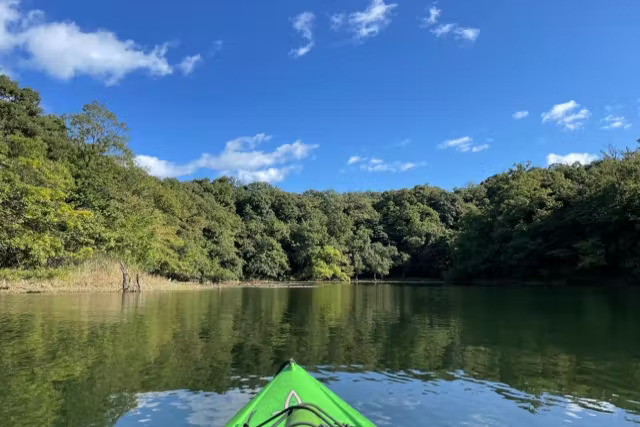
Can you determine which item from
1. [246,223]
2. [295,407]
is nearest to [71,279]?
[295,407]

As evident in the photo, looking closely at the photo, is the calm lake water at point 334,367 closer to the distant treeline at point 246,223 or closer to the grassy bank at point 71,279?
the grassy bank at point 71,279

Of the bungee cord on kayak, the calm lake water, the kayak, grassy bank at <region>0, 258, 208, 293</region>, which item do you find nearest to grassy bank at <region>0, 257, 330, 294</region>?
grassy bank at <region>0, 258, 208, 293</region>

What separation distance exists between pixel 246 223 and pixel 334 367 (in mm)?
53057

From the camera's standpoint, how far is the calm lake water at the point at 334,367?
591cm

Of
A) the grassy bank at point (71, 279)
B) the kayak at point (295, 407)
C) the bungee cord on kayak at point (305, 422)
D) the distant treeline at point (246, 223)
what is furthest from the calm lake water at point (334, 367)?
the distant treeline at point (246, 223)

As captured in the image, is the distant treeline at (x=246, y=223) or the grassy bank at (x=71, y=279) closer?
the grassy bank at (x=71, y=279)

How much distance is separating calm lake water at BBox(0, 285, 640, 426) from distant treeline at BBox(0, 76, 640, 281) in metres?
14.0

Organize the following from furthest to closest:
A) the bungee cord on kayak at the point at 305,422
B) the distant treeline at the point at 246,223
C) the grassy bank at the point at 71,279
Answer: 1. the distant treeline at the point at 246,223
2. the grassy bank at the point at 71,279
3. the bungee cord on kayak at the point at 305,422

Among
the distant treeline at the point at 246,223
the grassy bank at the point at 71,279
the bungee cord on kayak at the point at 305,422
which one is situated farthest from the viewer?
the distant treeline at the point at 246,223

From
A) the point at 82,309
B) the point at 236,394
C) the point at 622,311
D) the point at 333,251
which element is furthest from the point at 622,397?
the point at 333,251

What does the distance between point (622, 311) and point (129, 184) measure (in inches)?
1454

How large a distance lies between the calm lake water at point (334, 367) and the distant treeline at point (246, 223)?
14047 mm

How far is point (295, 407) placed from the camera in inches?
162

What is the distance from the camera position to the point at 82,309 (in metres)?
17.1
